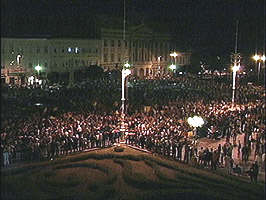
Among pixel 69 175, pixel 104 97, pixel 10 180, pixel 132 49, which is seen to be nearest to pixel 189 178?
pixel 69 175

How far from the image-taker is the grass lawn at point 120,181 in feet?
55.9

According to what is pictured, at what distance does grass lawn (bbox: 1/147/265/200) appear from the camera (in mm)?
17031

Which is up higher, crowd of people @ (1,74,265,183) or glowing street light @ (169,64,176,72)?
glowing street light @ (169,64,176,72)

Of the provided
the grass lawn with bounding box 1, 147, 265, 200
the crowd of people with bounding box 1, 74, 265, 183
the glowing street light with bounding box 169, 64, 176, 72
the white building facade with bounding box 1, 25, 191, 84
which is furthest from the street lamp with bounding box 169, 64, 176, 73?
the grass lawn with bounding box 1, 147, 265, 200

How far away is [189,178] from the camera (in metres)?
19.1

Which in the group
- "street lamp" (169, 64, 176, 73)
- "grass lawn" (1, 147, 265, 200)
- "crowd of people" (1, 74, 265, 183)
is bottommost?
"grass lawn" (1, 147, 265, 200)

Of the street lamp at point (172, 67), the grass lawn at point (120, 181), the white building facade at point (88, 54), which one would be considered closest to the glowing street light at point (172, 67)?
the street lamp at point (172, 67)

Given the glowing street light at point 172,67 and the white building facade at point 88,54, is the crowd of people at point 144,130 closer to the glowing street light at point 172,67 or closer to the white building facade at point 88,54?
the white building facade at point 88,54

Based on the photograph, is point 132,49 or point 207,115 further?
point 132,49

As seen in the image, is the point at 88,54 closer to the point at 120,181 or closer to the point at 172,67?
the point at 172,67

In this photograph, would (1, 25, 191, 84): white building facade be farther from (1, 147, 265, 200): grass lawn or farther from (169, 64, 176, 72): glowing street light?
(1, 147, 265, 200): grass lawn

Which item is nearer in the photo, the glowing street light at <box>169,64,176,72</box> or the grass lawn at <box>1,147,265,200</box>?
the grass lawn at <box>1,147,265,200</box>

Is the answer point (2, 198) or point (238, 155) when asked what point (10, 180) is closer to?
point (2, 198)

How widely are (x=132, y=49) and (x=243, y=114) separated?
50650 millimetres
